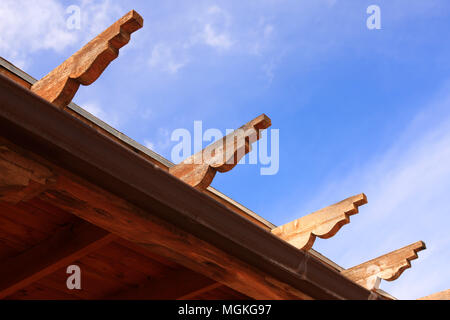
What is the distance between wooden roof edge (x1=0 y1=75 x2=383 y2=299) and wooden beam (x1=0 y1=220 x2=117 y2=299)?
1.79ft

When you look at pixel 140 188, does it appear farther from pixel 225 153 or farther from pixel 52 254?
pixel 52 254

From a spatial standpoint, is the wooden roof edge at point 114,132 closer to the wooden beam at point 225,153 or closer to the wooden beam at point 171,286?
the wooden beam at point 171,286

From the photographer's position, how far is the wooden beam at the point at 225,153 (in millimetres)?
2707

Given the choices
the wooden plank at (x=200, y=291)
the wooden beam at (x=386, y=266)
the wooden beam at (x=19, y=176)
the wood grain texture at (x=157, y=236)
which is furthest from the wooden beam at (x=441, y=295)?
the wooden beam at (x=19, y=176)

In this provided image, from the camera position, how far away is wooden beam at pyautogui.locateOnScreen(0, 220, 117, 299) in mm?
3061

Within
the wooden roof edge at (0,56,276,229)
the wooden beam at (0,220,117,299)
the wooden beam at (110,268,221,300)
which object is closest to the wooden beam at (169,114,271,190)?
the wooden beam at (0,220,117,299)

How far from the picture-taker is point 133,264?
3.62 meters

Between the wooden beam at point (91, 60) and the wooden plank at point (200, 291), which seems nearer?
the wooden beam at point (91, 60)

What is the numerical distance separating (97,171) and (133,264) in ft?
4.81

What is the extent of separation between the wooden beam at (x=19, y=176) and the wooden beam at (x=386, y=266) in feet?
9.23

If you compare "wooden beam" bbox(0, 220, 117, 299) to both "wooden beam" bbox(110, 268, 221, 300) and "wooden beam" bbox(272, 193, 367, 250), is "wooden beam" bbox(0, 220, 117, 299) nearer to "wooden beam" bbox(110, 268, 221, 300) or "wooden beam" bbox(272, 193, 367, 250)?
"wooden beam" bbox(110, 268, 221, 300)
